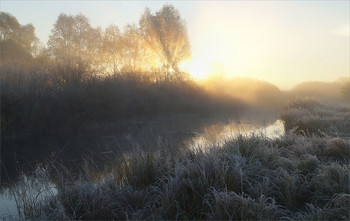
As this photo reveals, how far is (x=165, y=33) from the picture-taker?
88.0 ft

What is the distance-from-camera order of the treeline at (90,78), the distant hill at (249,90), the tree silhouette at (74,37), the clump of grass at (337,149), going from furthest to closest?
the distant hill at (249,90) < the tree silhouette at (74,37) < the treeline at (90,78) < the clump of grass at (337,149)

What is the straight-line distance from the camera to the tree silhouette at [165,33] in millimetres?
26828

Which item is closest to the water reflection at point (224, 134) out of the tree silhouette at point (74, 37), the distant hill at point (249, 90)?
the distant hill at point (249, 90)

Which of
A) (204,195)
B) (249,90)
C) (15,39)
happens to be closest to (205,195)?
(204,195)

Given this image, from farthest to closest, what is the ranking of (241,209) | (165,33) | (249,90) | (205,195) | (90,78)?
1. (249,90)
2. (165,33)
3. (90,78)
4. (205,195)
5. (241,209)

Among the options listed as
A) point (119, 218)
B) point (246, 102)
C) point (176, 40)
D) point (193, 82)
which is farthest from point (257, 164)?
point (176, 40)

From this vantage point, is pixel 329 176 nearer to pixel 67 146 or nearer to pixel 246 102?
pixel 67 146

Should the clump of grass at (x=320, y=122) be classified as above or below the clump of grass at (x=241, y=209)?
below

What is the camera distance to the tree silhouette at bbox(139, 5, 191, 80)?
26.8m

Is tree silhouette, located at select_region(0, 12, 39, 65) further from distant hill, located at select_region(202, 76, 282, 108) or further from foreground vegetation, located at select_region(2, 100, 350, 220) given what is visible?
foreground vegetation, located at select_region(2, 100, 350, 220)

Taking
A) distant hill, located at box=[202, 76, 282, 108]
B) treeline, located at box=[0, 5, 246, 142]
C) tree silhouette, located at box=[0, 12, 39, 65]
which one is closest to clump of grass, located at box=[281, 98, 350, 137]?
treeline, located at box=[0, 5, 246, 142]

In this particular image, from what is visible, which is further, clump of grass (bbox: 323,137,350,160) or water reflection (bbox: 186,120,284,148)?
water reflection (bbox: 186,120,284,148)

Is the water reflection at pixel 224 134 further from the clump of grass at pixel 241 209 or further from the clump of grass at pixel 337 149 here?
the clump of grass at pixel 241 209

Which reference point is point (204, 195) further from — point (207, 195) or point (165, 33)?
point (165, 33)
